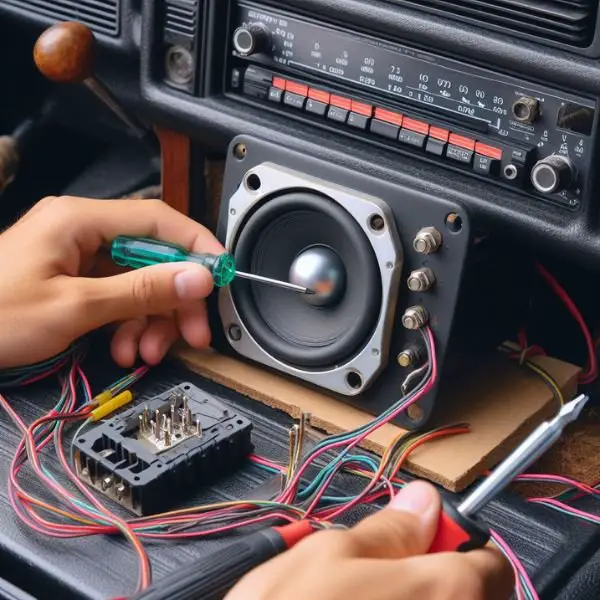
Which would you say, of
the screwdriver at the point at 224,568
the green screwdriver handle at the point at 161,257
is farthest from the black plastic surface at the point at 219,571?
the green screwdriver handle at the point at 161,257

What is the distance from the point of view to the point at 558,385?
1181 mm

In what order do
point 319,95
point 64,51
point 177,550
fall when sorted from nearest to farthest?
1. point 177,550
2. point 319,95
3. point 64,51

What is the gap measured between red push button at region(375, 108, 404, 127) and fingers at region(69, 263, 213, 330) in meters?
0.23

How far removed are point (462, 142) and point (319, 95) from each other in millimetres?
167

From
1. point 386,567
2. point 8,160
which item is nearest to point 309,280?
point 386,567

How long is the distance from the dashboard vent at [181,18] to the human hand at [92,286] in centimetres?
19

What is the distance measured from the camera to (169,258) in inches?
45.3

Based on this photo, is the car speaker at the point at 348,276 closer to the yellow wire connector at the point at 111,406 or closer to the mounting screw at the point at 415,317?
the mounting screw at the point at 415,317

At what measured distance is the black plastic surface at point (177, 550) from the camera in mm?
894

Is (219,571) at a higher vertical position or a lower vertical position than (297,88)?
lower

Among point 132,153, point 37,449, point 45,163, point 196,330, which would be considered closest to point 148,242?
point 196,330

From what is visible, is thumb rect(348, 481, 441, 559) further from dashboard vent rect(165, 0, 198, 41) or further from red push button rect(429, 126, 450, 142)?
dashboard vent rect(165, 0, 198, 41)

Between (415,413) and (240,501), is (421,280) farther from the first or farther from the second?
(240,501)

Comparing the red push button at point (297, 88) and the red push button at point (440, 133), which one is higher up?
the red push button at point (440, 133)
